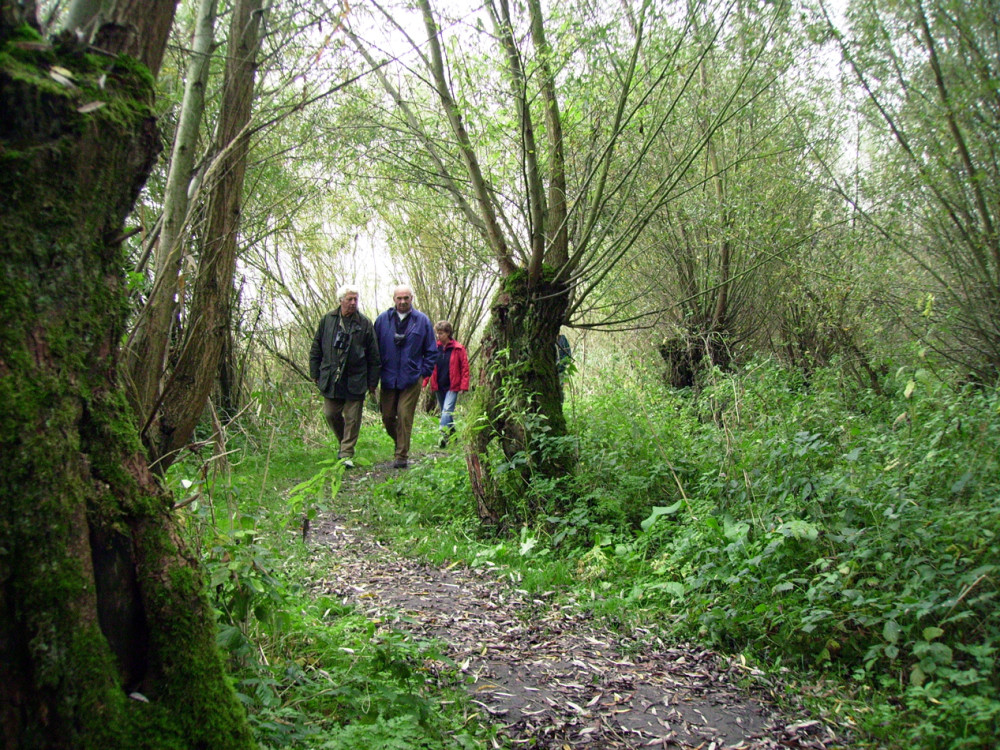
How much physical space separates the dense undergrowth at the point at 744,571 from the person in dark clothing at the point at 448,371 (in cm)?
469

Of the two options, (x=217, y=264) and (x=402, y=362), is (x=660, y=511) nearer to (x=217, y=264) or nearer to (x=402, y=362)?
(x=217, y=264)

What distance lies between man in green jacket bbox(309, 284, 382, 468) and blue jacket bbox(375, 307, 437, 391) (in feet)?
0.54

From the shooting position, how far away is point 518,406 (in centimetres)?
607

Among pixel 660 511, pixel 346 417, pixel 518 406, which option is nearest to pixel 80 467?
pixel 660 511

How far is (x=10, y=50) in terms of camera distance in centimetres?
152

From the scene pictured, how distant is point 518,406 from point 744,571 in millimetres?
2686

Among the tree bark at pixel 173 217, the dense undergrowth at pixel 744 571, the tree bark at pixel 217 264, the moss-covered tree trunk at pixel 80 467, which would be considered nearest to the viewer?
the moss-covered tree trunk at pixel 80 467

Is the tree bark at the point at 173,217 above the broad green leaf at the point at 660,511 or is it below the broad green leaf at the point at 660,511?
above

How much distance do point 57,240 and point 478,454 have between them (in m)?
4.78

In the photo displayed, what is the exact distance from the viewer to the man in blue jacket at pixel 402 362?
8.73 m

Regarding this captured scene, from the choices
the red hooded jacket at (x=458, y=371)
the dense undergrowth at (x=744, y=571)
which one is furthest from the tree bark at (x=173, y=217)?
the red hooded jacket at (x=458, y=371)

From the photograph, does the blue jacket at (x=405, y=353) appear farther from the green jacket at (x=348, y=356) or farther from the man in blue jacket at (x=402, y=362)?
the green jacket at (x=348, y=356)

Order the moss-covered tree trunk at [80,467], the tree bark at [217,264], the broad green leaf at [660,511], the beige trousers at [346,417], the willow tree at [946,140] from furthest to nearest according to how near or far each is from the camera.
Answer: the beige trousers at [346,417] < the willow tree at [946,140] < the broad green leaf at [660,511] < the tree bark at [217,264] < the moss-covered tree trunk at [80,467]

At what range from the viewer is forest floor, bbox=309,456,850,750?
2955 millimetres
